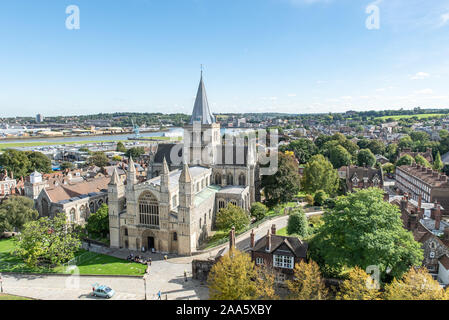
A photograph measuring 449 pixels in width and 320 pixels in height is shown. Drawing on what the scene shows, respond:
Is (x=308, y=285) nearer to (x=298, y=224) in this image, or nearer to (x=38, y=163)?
(x=298, y=224)

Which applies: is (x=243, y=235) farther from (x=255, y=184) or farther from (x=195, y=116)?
(x=195, y=116)

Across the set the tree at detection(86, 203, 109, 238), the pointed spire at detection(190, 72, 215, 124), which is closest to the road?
the tree at detection(86, 203, 109, 238)

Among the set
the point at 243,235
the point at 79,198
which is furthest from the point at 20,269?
the point at 243,235

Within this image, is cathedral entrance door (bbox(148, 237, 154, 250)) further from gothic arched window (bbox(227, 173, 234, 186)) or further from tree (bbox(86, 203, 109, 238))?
gothic arched window (bbox(227, 173, 234, 186))

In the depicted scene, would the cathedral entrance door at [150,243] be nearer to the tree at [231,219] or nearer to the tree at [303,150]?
the tree at [231,219]

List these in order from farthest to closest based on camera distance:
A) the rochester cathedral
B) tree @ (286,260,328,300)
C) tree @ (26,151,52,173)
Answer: tree @ (26,151,52,173) < the rochester cathedral < tree @ (286,260,328,300)

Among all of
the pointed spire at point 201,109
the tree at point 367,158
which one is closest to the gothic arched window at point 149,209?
the pointed spire at point 201,109
